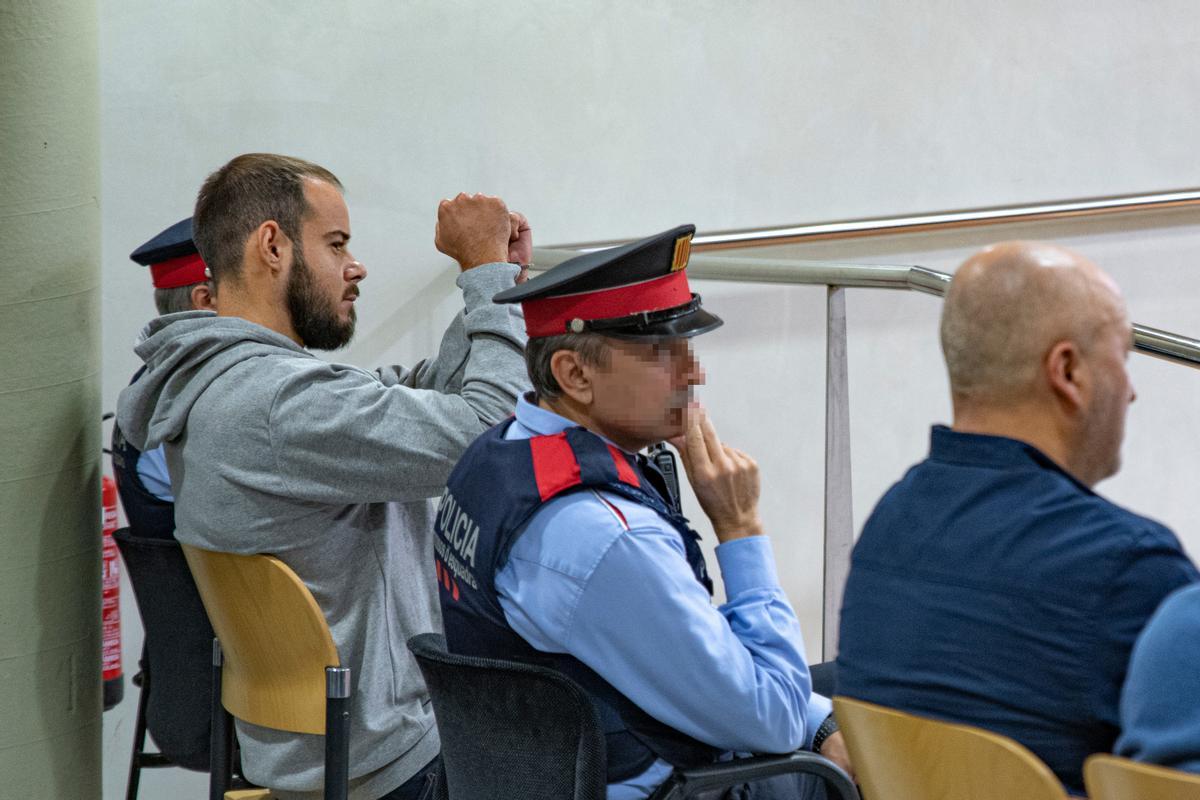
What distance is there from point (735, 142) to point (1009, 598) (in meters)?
2.24

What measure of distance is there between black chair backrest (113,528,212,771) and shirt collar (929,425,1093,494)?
119cm

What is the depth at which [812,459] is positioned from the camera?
10.9ft

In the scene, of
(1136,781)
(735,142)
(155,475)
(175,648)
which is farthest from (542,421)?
(735,142)

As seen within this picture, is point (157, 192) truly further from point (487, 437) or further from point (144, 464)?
point (487, 437)

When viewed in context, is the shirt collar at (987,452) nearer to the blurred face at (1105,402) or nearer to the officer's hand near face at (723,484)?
the blurred face at (1105,402)

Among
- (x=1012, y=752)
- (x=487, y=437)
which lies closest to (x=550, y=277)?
(x=487, y=437)

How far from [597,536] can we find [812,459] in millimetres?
2067

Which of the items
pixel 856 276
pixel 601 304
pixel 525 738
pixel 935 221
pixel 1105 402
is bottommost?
pixel 525 738

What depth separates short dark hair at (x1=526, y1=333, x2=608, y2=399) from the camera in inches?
58.3

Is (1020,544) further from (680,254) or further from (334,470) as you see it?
(334,470)

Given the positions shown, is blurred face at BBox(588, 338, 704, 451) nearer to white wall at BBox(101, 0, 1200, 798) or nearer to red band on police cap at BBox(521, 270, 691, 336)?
red band on police cap at BBox(521, 270, 691, 336)

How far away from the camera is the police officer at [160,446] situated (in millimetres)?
2212

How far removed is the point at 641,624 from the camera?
1.33m

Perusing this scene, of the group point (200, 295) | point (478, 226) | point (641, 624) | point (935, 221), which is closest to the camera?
point (641, 624)
